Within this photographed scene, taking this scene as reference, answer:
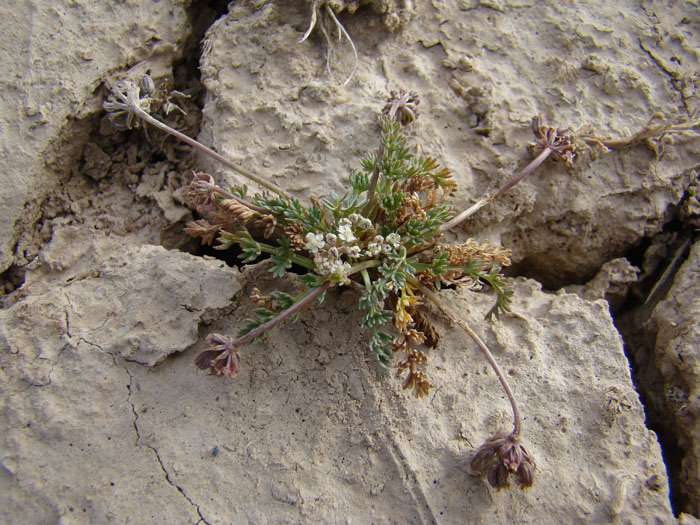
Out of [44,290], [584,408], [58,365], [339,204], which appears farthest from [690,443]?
[44,290]

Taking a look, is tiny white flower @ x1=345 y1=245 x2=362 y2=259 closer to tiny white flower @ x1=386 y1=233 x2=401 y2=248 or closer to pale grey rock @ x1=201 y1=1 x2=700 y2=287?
tiny white flower @ x1=386 y1=233 x2=401 y2=248

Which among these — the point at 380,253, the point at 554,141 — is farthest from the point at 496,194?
the point at 380,253

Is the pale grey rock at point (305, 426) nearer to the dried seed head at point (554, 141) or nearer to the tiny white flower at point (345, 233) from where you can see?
the tiny white flower at point (345, 233)

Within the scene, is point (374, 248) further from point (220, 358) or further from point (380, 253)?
point (220, 358)

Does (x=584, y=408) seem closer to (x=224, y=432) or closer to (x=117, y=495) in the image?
(x=224, y=432)

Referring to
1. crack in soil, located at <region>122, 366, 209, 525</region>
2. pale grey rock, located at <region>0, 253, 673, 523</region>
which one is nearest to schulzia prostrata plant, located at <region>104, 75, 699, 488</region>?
pale grey rock, located at <region>0, 253, 673, 523</region>
